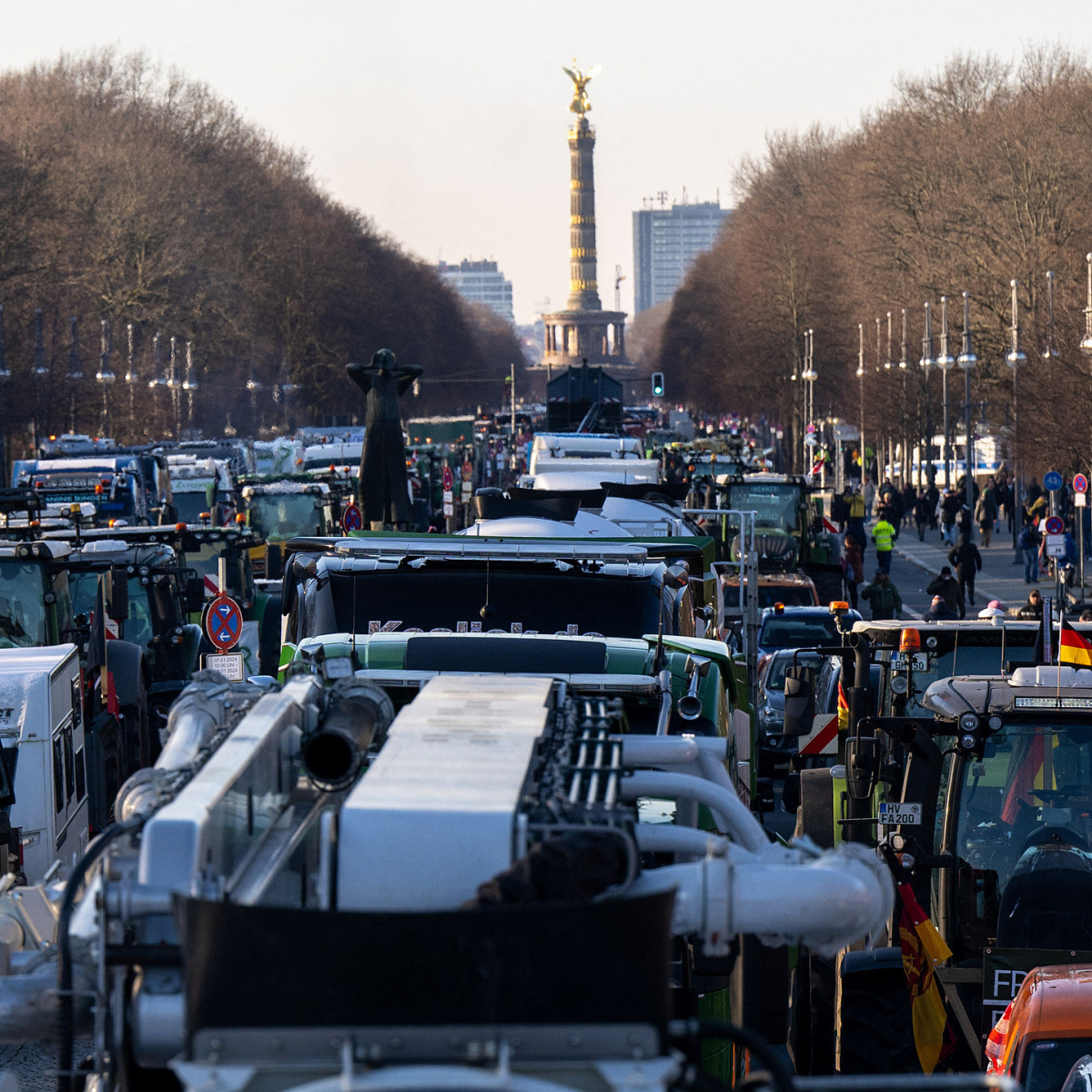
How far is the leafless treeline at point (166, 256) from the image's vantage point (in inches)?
2234

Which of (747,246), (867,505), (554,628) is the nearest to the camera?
(554,628)

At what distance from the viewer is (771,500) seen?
34.2 metres

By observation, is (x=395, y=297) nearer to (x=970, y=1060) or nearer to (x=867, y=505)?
(x=867, y=505)

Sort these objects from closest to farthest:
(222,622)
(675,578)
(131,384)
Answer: (675,578) < (222,622) < (131,384)

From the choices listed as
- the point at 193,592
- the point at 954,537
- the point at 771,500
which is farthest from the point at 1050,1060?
the point at 954,537

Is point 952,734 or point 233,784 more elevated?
point 233,784

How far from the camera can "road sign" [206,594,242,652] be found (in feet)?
58.7

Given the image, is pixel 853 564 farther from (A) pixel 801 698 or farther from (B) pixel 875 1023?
(B) pixel 875 1023

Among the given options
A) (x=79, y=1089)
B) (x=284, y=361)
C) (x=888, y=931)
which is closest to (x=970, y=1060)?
(x=888, y=931)

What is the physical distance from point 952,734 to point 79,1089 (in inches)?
194

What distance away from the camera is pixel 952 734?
8422 millimetres

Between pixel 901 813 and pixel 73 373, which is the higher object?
pixel 73 373

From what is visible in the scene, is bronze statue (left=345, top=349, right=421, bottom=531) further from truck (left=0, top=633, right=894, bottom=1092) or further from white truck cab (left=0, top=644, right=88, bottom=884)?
truck (left=0, top=633, right=894, bottom=1092)

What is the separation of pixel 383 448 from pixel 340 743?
65.2 ft
